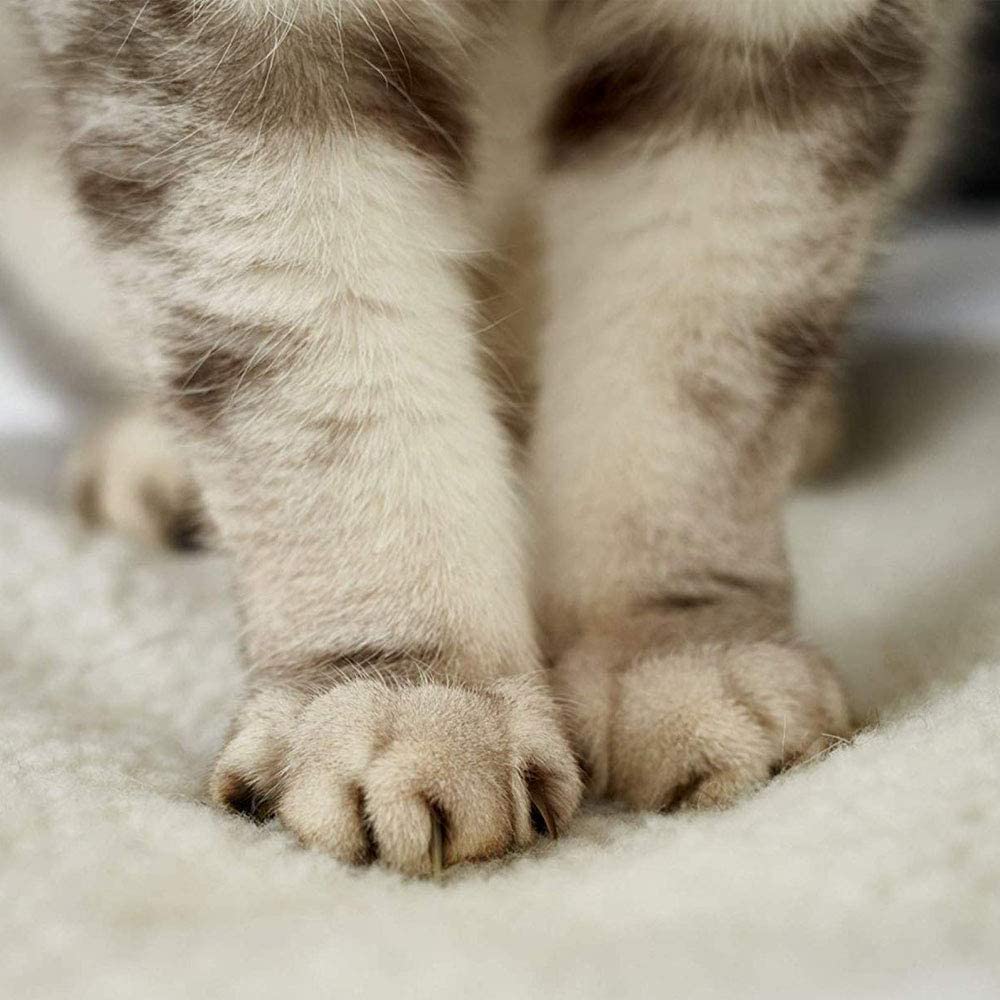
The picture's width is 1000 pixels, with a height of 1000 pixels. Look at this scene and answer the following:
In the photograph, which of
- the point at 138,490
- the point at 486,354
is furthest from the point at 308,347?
the point at 138,490

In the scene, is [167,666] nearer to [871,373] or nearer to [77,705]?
[77,705]

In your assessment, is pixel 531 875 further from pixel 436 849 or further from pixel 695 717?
pixel 695 717

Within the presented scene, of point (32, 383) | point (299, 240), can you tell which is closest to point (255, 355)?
point (299, 240)

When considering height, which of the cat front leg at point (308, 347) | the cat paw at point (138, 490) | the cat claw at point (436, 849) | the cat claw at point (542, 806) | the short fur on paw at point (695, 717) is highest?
the cat front leg at point (308, 347)

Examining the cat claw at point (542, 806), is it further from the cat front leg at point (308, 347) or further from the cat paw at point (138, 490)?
the cat paw at point (138, 490)

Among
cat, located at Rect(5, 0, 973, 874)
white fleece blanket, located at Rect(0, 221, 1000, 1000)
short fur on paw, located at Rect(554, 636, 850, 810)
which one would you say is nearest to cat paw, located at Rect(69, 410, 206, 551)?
white fleece blanket, located at Rect(0, 221, 1000, 1000)

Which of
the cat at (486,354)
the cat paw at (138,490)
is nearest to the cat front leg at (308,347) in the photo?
the cat at (486,354)

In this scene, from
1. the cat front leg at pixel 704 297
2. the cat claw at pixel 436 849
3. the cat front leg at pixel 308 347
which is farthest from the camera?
the cat front leg at pixel 704 297

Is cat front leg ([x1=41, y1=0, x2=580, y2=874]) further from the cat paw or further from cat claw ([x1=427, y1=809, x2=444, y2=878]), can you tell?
the cat paw
